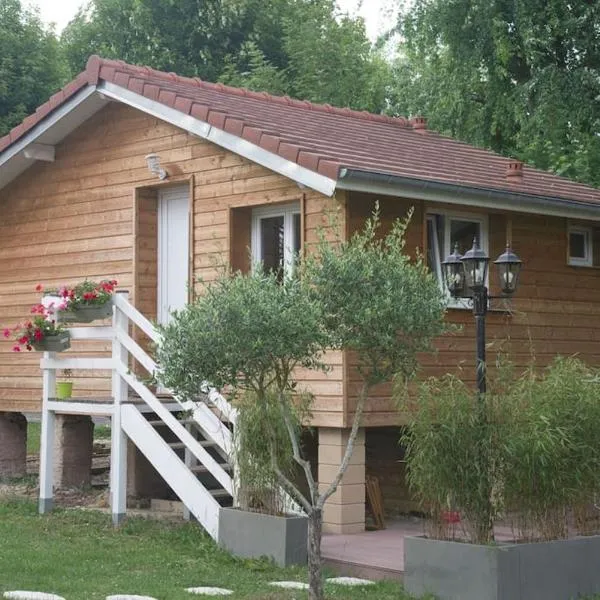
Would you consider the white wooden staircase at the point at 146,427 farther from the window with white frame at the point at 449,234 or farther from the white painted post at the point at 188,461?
the window with white frame at the point at 449,234

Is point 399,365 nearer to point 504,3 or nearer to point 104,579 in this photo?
point 104,579

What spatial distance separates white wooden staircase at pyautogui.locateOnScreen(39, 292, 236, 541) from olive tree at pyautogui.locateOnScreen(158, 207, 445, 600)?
2090 mm

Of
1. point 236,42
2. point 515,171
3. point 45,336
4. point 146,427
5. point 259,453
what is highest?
point 236,42

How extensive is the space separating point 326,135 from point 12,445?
652 cm

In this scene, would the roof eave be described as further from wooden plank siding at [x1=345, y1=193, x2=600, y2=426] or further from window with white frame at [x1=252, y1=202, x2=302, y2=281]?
window with white frame at [x1=252, y1=202, x2=302, y2=281]

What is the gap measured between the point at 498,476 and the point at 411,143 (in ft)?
24.1

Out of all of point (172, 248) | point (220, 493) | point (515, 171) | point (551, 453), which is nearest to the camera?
point (551, 453)

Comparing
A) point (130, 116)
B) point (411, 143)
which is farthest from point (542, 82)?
point (130, 116)

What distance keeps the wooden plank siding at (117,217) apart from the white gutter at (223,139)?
0.38 metres

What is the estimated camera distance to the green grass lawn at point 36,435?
2129cm

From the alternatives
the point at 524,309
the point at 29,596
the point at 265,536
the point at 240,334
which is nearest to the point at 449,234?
the point at 524,309

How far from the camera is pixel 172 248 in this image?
47.0 ft

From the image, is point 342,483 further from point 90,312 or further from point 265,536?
point 90,312

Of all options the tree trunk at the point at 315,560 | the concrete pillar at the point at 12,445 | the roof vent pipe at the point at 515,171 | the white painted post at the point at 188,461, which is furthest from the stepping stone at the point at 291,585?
the concrete pillar at the point at 12,445
